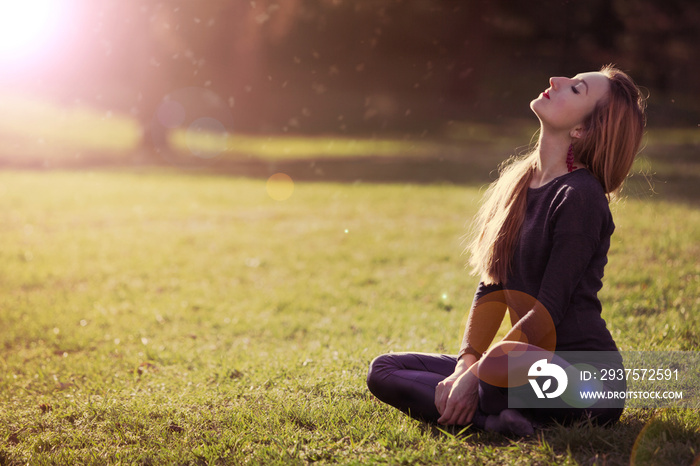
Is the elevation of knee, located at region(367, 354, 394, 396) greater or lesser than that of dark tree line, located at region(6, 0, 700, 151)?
lesser

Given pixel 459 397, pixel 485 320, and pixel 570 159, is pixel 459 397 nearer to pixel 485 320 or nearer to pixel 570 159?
pixel 485 320

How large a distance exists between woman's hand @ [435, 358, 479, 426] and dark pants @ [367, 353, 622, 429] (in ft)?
0.15

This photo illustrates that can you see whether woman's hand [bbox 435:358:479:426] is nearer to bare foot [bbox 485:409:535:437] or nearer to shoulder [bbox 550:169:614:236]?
bare foot [bbox 485:409:535:437]

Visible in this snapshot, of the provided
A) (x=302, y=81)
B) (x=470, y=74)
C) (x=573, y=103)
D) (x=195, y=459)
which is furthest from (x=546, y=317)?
(x=302, y=81)

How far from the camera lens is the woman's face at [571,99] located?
2.87 metres

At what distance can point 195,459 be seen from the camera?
120 inches

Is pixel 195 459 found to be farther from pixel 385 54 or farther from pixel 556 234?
pixel 385 54

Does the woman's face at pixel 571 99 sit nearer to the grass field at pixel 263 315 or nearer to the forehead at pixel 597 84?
the forehead at pixel 597 84

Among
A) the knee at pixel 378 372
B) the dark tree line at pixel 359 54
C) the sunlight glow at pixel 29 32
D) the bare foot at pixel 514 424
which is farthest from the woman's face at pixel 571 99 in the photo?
the sunlight glow at pixel 29 32

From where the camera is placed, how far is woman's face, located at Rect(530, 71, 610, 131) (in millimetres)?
2865

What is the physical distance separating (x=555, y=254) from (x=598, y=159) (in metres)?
0.56

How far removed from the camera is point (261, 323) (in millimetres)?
5840

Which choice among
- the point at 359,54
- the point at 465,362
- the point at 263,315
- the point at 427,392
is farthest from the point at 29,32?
the point at 465,362

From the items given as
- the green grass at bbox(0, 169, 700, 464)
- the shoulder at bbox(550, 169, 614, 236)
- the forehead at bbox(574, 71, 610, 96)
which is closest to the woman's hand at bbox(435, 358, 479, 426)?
the green grass at bbox(0, 169, 700, 464)
